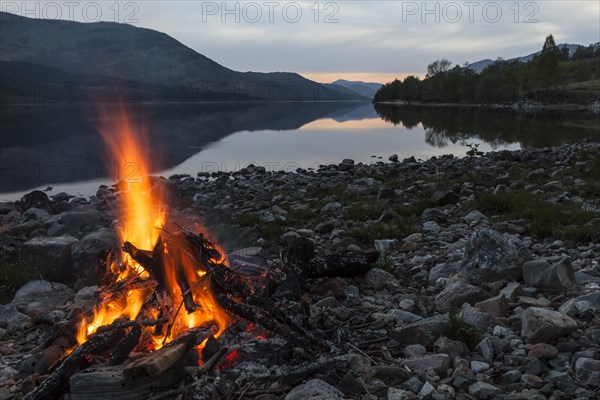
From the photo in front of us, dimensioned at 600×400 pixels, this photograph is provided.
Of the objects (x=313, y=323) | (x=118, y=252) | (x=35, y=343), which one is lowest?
(x=35, y=343)

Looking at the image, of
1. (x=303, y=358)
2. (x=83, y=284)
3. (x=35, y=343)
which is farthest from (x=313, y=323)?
(x=83, y=284)

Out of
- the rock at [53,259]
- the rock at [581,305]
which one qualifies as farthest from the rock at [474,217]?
the rock at [53,259]

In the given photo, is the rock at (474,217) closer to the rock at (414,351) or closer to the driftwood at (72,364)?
the rock at (414,351)

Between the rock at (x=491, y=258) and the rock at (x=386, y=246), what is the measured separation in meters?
2.29

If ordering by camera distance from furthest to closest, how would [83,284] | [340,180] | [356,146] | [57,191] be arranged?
[356,146] < [57,191] < [340,180] < [83,284]

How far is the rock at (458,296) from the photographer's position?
23.6 feet

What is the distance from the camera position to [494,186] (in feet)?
59.5

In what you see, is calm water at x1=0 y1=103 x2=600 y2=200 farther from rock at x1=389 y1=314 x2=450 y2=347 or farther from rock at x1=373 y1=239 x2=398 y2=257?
rock at x1=389 y1=314 x2=450 y2=347

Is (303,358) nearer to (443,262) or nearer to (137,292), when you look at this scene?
(137,292)

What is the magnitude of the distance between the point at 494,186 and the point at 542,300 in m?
11.9

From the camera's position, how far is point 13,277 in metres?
9.49

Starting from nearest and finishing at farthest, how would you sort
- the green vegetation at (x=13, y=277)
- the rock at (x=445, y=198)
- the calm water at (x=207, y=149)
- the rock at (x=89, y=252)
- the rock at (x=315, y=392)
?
the rock at (x=315, y=392)
the green vegetation at (x=13, y=277)
the rock at (x=89, y=252)
the rock at (x=445, y=198)
the calm water at (x=207, y=149)

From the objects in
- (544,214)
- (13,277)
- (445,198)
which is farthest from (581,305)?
(13,277)

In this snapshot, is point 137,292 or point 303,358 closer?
point 303,358
